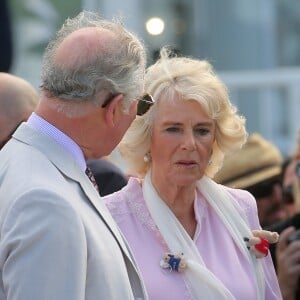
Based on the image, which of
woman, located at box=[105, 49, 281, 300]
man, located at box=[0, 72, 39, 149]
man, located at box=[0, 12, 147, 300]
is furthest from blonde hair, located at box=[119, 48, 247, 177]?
man, located at box=[0, 12, 147, 300]

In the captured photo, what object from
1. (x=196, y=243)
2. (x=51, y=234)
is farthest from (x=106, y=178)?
(x=51, y=234)

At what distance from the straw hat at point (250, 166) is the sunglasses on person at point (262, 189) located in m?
0.02

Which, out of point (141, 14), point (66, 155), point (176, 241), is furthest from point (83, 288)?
point (141, 14)

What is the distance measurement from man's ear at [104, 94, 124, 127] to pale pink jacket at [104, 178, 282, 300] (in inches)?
37.3

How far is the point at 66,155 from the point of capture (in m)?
2.86

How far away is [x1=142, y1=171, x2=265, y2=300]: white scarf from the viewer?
373cm

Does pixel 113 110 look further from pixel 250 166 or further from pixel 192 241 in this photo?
pixel 250 166

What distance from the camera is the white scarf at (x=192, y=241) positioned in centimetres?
373

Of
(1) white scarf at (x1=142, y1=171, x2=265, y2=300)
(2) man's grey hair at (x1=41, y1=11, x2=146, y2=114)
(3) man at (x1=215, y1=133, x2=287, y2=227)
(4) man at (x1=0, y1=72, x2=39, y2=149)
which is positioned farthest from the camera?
(3) man at (x1=215, y1=133, x2=287, y2=227)

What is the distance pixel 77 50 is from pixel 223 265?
124 centimetres

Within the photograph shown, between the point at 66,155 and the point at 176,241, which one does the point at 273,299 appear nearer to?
the point at 176,241

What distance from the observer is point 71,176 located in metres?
2.86

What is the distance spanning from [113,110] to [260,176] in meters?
3.08

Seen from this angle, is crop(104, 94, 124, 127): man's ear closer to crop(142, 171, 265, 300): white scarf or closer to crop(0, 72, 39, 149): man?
crop(142, 171, 265, 300): white scarf
